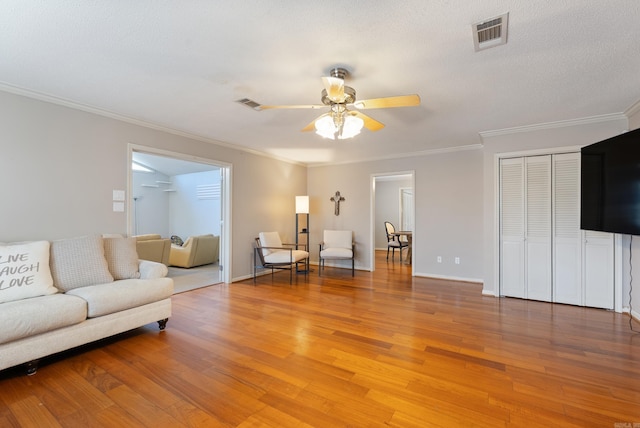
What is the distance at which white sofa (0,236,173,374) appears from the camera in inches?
79.4

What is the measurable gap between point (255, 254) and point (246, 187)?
1.22 meters

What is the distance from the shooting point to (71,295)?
2.38 meters

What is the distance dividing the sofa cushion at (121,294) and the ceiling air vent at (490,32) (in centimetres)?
337

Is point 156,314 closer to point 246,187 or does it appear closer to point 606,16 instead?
point 246,187

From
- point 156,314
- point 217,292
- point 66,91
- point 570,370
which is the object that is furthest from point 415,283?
point 66,91

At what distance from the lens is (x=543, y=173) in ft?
12.5

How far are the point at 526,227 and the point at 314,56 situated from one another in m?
3.63

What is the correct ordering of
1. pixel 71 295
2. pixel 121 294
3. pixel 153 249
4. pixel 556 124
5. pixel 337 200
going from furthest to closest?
1. pixel 337 200
2. pixel 153 249
3. pixel 556 124
4. pixel 121 294
5. pixel 71 295

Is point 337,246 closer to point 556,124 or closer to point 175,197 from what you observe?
point 556,124

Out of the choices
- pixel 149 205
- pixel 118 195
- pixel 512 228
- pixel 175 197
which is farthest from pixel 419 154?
pixel 149 205

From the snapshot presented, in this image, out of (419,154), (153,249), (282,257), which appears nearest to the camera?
(282,257)

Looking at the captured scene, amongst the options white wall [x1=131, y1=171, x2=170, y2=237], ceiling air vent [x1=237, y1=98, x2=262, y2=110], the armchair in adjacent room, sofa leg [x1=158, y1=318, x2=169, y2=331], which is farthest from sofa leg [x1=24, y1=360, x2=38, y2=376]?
white wall [x1=131, y1=171, x2=170, y2=237]

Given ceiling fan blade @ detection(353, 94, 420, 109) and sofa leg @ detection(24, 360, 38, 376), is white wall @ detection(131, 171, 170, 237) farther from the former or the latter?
ceiling fan blade @ detection(353, 94, 420, 109)

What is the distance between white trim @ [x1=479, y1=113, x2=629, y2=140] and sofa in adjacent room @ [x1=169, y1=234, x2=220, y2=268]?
5505mm
